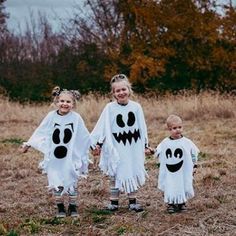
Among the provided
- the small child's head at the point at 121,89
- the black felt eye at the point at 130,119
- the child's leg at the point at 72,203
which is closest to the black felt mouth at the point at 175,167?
the black felt eye at the point at 130,119

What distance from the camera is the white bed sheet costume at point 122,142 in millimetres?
7246

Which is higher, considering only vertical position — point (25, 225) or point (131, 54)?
point (131, 54)

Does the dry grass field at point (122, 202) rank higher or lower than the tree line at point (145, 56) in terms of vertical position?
lower

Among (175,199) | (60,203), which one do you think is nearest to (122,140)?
(175,199)

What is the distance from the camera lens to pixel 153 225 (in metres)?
6.66

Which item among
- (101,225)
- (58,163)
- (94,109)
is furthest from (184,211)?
(94,109)

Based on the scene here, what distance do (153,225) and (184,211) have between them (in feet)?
2.43

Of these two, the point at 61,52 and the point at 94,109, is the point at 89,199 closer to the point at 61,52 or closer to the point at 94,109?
the point at 94,109

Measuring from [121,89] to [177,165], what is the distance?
43.3 inches

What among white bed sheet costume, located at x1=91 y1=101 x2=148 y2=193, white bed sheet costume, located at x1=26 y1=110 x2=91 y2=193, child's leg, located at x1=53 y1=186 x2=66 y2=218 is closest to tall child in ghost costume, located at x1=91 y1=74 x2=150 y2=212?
white bed sheet costume, located at x1=91 y1=101 x2=148 y2=193

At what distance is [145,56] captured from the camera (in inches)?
1222

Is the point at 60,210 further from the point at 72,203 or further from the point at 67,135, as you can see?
the point at 67,135

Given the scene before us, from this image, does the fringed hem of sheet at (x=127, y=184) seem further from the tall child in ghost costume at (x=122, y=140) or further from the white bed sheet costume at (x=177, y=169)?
the white bed sheet costume at (x=177, y=169)

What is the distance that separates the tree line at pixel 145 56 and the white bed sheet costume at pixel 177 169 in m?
22.8
